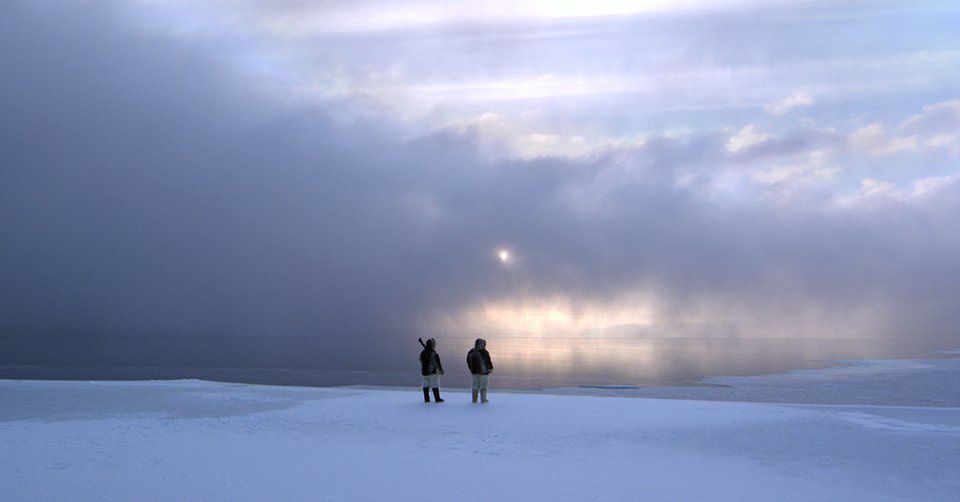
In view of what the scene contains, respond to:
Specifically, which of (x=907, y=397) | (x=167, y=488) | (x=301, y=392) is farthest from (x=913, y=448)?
(x=907, y=397)

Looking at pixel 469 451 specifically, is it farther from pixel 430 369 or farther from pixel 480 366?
pixel 430 369

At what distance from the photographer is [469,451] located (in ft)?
36.4

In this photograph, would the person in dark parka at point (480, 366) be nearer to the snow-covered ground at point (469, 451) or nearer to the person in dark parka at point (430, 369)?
the snow-covered ground at point (469, 451)

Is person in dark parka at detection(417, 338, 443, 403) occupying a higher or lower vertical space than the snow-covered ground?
higher

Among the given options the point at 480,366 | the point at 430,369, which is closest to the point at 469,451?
the point at 480,366

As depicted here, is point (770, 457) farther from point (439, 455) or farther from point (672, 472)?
point (439, 455)

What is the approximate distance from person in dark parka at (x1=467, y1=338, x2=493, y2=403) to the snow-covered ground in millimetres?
495

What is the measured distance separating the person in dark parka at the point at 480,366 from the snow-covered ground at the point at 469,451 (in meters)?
0.50

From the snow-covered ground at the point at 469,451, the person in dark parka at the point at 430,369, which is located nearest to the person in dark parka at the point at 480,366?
the snow-covered ground at the point at 469,451

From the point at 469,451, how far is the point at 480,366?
21.6ft

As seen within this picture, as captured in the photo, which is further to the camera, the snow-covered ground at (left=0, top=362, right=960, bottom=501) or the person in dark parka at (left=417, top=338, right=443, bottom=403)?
the person in dark parka at (left=417, top=338, right=443, bottom=403)

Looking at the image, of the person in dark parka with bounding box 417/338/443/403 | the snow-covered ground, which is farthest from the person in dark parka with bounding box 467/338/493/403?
the person in dark parka with bounding box 417/338/443/403

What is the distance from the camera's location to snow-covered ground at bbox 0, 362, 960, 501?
28.5 feet

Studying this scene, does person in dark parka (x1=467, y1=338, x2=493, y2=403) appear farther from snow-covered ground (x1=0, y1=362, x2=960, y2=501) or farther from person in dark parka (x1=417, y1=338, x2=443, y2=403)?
person in dark parka (x1=417, y1=338, x2=443, y2=403)
